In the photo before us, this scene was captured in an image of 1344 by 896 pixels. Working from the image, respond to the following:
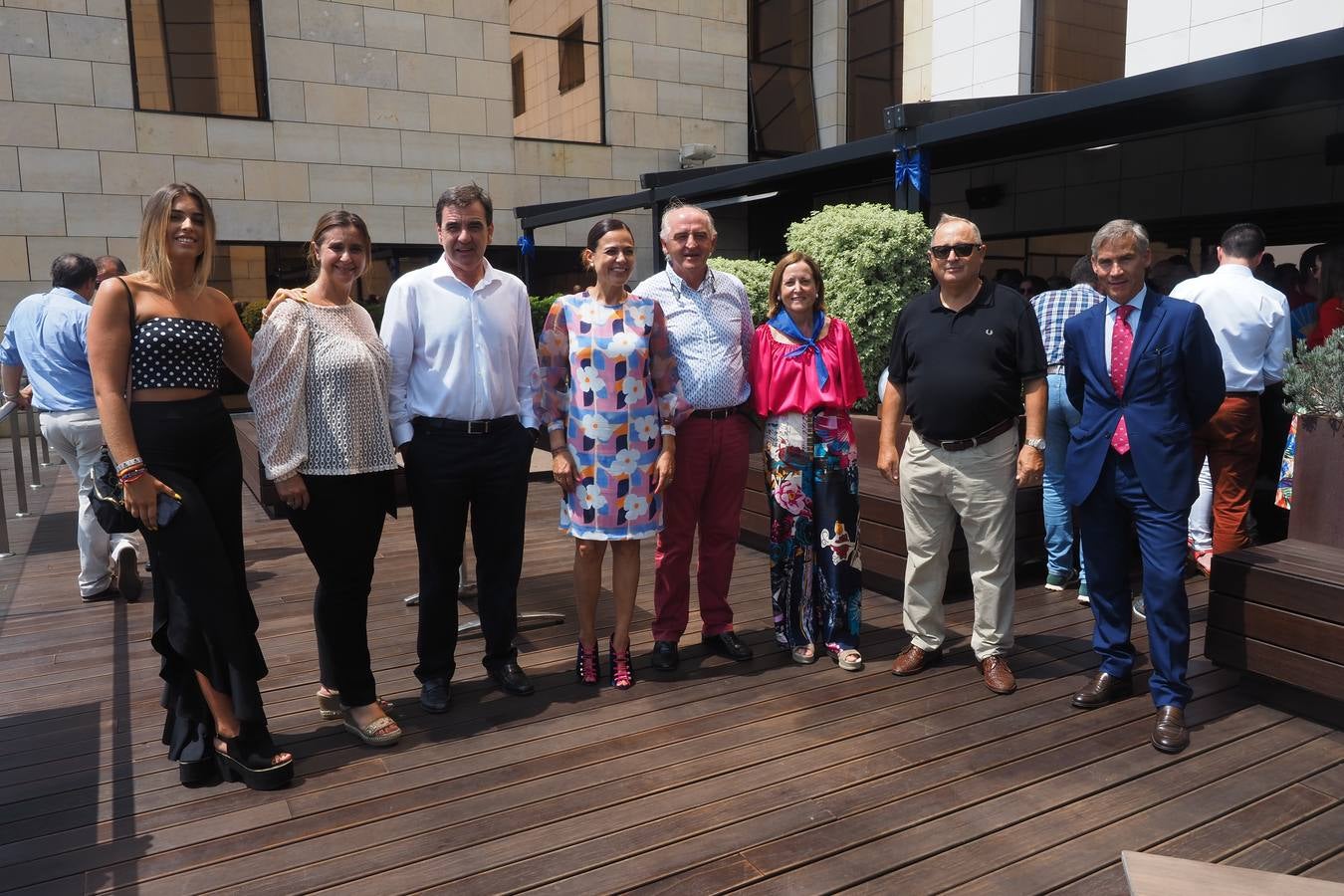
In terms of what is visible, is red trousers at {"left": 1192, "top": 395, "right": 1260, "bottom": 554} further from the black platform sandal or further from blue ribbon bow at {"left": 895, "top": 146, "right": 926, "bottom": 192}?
the black platform sandal

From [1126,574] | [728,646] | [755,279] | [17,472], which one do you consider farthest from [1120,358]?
[17,472]

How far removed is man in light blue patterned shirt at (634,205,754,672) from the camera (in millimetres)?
3711

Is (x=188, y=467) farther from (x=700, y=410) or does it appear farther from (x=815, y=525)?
(x=815, y=525)

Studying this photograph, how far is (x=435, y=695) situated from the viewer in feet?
11.5

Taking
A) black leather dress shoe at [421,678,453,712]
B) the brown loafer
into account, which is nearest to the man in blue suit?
the brown loafer

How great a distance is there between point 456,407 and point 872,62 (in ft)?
49.0

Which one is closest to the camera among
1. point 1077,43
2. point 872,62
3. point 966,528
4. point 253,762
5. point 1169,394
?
point 253,762

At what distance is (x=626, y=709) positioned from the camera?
3488 millimetres

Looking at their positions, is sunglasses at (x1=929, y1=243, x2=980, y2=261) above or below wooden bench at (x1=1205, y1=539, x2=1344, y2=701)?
above

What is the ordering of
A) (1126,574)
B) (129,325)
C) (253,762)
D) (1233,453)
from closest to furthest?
(129,325) → (253,762) → (1126,574) → (1233,453)

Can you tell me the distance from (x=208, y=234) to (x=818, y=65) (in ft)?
51.8

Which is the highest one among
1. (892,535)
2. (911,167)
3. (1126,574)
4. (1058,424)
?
(911,167)

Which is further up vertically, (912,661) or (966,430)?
(966,430)

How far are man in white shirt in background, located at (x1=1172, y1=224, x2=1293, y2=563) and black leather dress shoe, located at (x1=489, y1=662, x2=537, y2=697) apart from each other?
10.8ft
